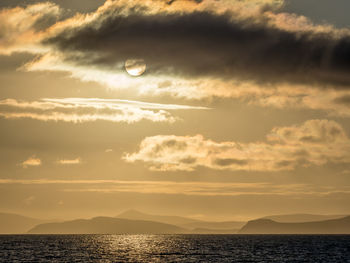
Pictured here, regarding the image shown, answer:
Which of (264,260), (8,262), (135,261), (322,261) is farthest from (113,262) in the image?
(322,261)

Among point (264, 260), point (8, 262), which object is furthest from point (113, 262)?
point (264, 260)

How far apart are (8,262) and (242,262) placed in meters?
57.7

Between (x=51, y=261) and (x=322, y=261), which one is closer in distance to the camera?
(x=51, y=261)

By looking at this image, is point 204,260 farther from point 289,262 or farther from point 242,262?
point 289,262

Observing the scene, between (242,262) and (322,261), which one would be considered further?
(322,261)

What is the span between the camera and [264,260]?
148125 mm

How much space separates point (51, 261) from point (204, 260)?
38644 mm

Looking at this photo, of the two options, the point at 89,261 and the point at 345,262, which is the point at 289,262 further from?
the point at 89,261

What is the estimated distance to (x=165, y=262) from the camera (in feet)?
449

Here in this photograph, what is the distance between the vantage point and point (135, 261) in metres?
142

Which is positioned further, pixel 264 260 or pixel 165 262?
pixel 264 260

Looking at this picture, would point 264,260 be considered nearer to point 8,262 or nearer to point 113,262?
point 113,262

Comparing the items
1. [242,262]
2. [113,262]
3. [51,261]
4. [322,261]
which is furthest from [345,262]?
[51,261]

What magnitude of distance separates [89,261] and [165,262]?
1994cm
